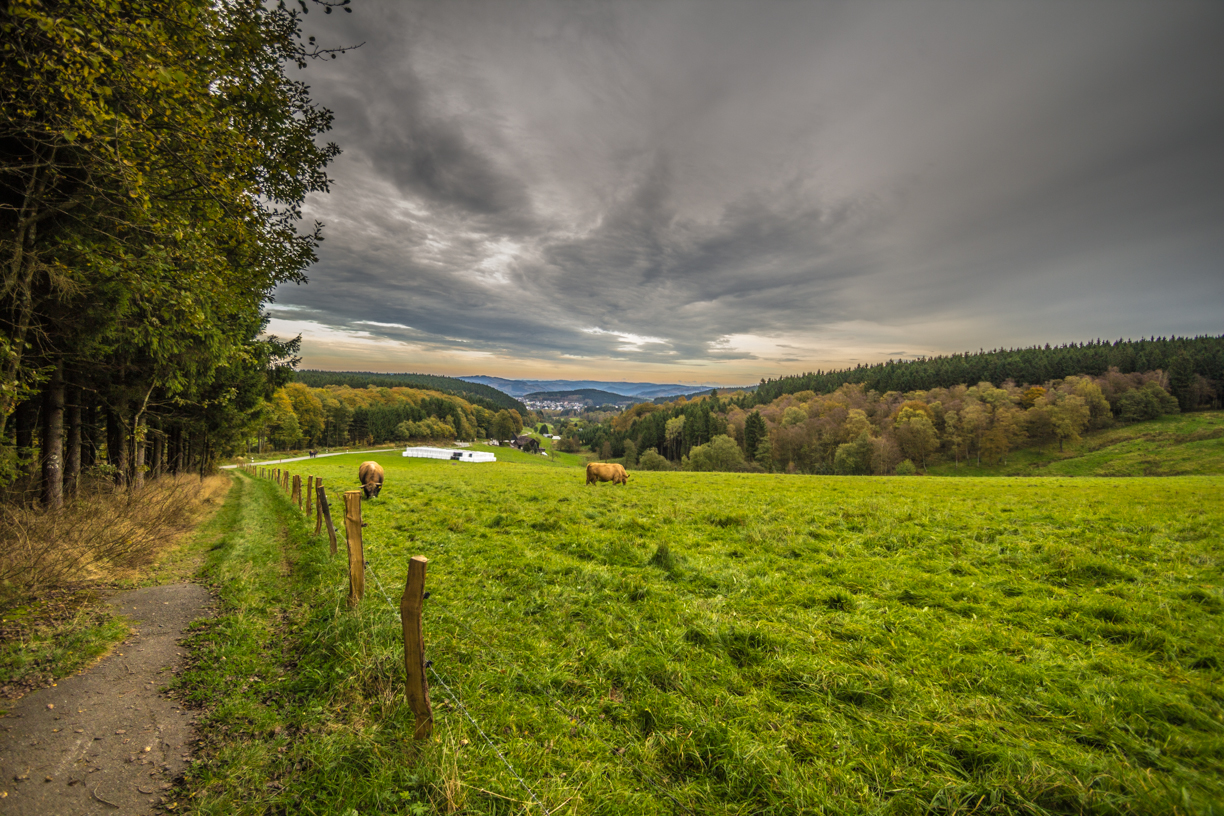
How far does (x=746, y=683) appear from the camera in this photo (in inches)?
170

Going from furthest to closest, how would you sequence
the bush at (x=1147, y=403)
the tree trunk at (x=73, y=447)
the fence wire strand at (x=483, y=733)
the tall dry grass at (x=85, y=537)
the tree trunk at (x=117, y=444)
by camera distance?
the bush at (x=1147, y=403), the tree trunk at (x=117, y=444), the tree trunk at (x=73, y=447), the tall dry grass at (x=85, y=537), the fence wire strand at (x=483, y=733)

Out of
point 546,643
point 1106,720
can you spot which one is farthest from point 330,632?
point 1106,720

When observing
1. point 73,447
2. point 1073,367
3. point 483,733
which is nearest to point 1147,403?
point 1073,367

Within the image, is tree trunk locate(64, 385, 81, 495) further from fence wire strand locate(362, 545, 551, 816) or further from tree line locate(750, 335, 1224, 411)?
tree line locate(750, 335, 1224, 411)

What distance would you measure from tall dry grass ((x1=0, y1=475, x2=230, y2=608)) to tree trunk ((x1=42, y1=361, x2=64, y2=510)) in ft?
1.05

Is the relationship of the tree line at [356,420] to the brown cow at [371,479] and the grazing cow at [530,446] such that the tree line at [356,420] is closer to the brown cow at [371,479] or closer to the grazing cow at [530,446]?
the grazing cow at [530,446]

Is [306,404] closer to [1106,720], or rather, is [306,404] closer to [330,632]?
[330,632]

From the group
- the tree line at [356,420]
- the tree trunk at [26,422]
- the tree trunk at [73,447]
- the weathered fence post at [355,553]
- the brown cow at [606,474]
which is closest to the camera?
the weathered fence post at [355,553]

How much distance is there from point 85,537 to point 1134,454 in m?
88.8

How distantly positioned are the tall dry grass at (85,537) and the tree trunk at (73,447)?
0.36 m

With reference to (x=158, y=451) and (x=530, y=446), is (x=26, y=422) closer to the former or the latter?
(x=158, y=451)

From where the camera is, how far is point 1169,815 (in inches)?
99.0

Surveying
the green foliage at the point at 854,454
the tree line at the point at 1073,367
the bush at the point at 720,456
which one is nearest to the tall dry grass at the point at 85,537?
the bush at the point at 720,456

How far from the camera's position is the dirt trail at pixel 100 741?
307 cm
